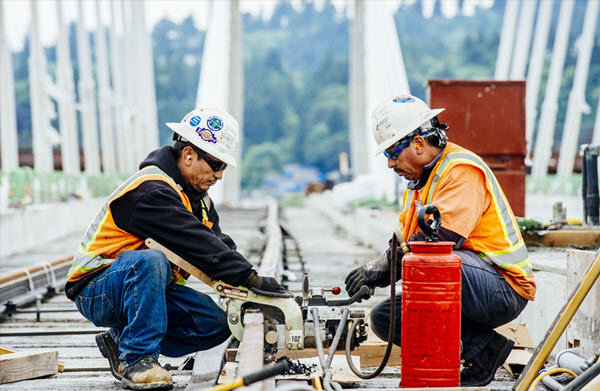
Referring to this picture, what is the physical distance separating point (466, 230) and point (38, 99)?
19437 mm

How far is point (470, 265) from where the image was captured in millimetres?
3533

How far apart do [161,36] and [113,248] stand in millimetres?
160268

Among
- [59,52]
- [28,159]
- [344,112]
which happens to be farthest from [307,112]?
[59,52]

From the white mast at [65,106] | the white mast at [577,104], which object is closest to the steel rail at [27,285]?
the white mast at [65,106]

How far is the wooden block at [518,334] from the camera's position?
4.48m

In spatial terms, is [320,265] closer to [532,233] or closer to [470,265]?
Answer: [532,233]

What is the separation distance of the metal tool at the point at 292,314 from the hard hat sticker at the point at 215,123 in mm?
591

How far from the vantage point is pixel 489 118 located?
25.9 ft

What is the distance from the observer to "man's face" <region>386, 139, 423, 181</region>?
3.73m

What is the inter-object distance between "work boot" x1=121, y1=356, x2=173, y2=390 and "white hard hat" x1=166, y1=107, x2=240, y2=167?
96 cm

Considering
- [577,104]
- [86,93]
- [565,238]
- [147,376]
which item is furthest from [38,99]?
[577,104]

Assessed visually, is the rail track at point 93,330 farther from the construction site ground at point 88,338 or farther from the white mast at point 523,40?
the white mast at point 523,40

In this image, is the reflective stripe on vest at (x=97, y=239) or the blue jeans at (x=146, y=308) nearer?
the blue jeans at (x=146, y=308)

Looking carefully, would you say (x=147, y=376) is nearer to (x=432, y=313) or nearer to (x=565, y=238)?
(x=432, y=313)
